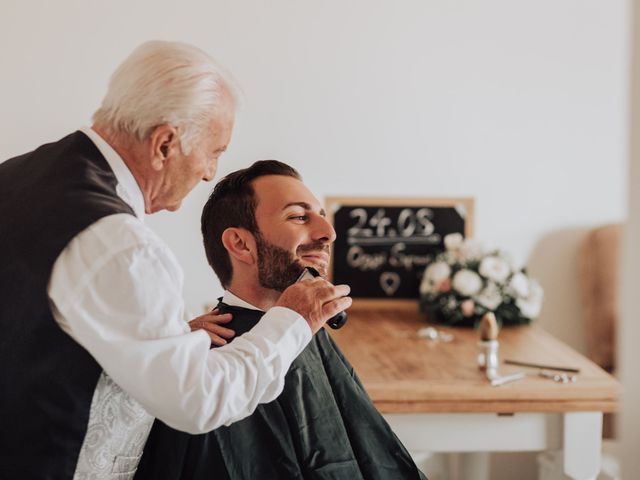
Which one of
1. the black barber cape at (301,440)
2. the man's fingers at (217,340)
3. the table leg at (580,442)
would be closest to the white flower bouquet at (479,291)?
the table leg at (580,442)

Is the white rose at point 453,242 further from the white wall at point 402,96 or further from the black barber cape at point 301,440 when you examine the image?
the black barber cape at point 301,440

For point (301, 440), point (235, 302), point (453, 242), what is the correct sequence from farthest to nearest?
point (453, 242) < point (235, 302) < point (301, 440)

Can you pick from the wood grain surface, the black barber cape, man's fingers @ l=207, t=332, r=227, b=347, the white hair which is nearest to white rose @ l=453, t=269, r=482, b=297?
the wood grain surface

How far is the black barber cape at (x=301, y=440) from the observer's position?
1.76m

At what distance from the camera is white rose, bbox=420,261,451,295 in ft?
10.7

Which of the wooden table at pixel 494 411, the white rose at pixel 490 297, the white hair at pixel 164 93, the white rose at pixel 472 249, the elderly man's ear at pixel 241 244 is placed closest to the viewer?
the white hair at pixel 164 93

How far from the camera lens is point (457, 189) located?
3488mm

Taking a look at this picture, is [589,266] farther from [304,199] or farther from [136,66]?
[136,66]

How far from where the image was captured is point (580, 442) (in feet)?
7.83

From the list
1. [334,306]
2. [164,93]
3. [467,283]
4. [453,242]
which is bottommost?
[467,283]

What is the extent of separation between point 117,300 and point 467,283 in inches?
78.9

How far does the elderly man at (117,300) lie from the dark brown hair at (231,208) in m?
0.26

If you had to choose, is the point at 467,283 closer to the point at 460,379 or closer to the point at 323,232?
the point at 460,379

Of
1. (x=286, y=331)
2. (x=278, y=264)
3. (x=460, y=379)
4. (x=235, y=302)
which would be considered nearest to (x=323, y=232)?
(x=278, y=264)
